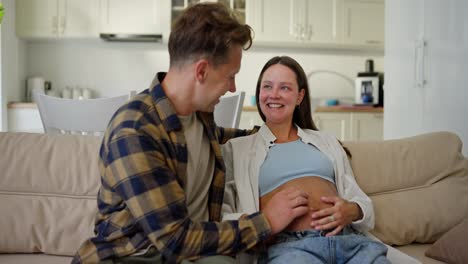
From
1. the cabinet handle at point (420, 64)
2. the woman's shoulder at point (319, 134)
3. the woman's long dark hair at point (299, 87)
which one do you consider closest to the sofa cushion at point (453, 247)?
the woman's shoulder at point (319, 134)

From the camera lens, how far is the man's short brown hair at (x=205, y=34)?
4.47ft

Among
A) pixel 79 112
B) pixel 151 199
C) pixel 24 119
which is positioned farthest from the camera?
pixel 24 119

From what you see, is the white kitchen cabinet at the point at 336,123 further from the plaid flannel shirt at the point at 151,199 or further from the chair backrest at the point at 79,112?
the plaid flannel shirt at the point at 151,199

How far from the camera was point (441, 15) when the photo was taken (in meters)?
3.43

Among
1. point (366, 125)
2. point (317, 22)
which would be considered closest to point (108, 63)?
point (317, 22)

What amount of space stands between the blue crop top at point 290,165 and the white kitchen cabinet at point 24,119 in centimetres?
334

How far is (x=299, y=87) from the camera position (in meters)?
1.90

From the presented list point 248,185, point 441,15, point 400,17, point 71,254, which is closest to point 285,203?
point 248,185

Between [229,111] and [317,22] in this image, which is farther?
[317,22]

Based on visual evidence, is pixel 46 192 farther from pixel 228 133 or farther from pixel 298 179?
pixel 298 179

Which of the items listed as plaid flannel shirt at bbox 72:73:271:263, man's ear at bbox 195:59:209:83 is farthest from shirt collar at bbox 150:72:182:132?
man's ear at bbox 195:59:209:83

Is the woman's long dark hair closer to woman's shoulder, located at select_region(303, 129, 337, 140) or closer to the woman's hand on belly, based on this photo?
woman's shoulder, located at select_region(303, 129, 337, 140)

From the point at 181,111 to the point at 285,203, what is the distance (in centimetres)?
40

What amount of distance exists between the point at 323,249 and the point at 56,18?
4075mm
